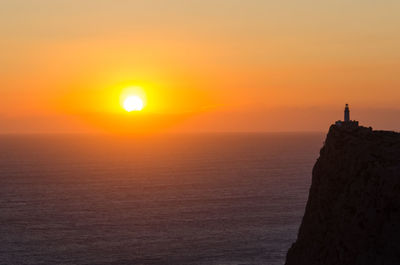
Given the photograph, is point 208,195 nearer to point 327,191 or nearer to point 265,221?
point 265,221

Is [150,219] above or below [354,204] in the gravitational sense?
below

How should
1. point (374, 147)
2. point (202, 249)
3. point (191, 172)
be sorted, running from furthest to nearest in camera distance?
point (191, 172)
point (202, 249)
point (374, 147)

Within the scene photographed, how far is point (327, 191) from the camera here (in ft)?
111

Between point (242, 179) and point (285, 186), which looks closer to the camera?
point (285, 186)

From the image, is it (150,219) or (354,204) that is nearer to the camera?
(354,204)

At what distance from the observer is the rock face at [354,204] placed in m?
27.5

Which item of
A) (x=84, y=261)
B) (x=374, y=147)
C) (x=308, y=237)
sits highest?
(x=374, y=147)

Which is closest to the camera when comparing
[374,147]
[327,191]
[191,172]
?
[374,147]

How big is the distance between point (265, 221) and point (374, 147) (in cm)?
6487

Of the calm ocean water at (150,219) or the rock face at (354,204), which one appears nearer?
the rock face at (354,204)

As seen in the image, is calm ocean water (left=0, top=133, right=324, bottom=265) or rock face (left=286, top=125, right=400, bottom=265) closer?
rock face (left=286, top=125, right=400, bottom=265)

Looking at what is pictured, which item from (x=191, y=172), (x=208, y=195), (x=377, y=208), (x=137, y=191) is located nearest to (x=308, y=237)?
(x=377, y=208)

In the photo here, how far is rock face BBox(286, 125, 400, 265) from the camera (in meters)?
27.5

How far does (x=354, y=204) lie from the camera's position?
29891 millimetres
